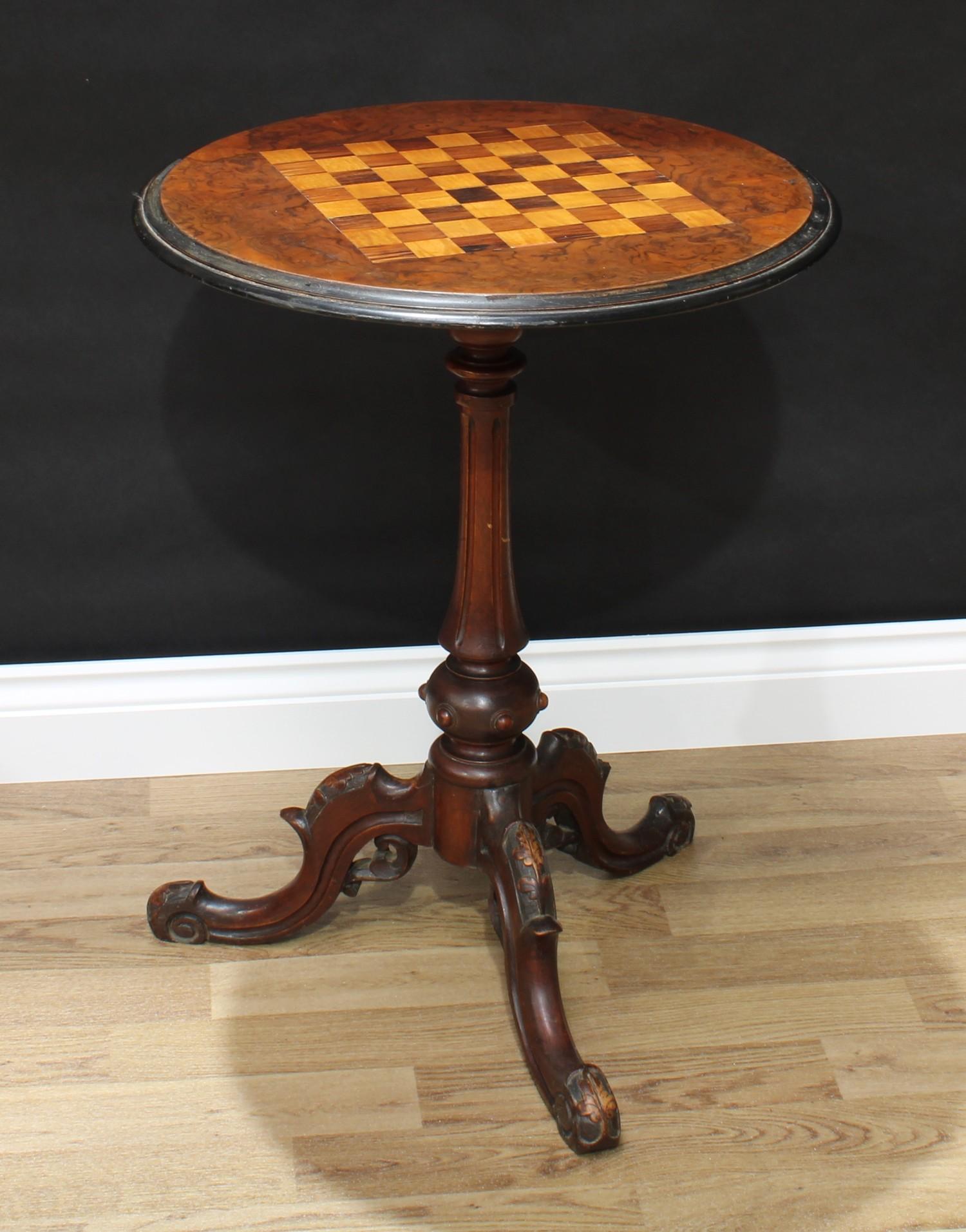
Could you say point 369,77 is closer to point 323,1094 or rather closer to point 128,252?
point 128,252

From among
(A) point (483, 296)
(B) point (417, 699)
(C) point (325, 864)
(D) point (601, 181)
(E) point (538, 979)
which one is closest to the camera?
(A) point (483, 296)

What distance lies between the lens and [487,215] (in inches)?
45.5

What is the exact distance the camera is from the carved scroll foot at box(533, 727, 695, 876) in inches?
62.1

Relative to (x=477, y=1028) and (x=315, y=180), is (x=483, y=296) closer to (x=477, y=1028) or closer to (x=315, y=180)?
(x=315, y=180)

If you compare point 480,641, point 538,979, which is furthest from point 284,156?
point 538,979

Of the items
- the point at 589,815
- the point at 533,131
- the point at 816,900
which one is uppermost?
the point at 533,131

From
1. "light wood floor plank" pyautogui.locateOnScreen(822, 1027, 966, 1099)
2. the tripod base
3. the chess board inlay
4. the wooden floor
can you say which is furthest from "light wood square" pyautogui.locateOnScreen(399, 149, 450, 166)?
"light wood floor plank" pyautogui.locateOnScreen(822, 1027, 966, 1099)

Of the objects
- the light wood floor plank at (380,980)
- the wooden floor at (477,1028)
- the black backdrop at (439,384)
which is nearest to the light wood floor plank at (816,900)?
the wooden floor at (477,1028)

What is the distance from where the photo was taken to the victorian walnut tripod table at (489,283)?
41.5 inches

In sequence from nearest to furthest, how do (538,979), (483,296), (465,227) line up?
(483,296)
(465,227)
(538,979)

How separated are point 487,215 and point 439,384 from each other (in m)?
0.57

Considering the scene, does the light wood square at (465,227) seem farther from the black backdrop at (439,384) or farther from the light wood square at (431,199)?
the black backdrop at (439,384)

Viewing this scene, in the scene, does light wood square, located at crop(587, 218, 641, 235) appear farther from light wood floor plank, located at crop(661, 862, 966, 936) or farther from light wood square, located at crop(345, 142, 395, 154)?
light wood floor plank, located at crop(661, 862, 966, 936)

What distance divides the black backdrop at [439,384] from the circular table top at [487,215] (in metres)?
0.23
